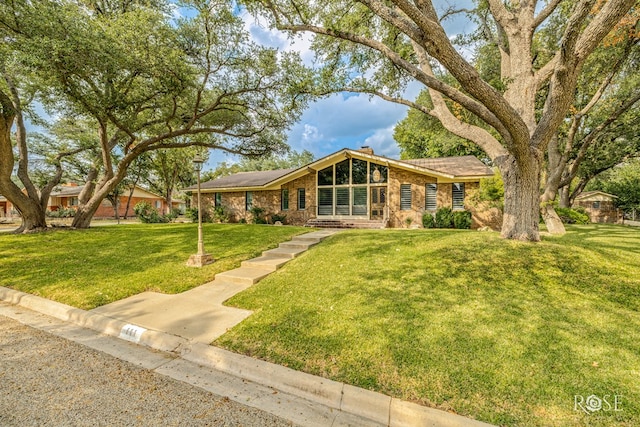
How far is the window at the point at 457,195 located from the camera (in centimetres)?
1334

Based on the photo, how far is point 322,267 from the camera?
6.07m

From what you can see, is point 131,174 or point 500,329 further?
point 131,174

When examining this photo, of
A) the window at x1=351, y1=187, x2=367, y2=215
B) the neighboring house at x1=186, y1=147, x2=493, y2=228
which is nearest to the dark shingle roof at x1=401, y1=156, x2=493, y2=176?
the neighboring house at x1=186, y1=147, x2=493, y2=228

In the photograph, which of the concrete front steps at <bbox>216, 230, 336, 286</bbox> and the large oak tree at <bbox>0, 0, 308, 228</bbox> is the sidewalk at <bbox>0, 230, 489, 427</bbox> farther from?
the large oak tree at <bbox>0, 0, 308, 228</bbox>

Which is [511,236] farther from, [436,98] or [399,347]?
[399,347]

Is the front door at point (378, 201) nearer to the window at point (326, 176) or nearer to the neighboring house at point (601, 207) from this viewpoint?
the window at point (326, 176)

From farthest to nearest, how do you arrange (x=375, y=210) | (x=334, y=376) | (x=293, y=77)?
1. (x=375, y=210)
2. (x=293, y=77)
3. (x=334, y=376)

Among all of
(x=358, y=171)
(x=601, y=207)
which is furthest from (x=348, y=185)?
(x=601, y=207)

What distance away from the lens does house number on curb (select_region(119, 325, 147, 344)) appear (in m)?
3.74

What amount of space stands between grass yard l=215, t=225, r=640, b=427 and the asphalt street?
76 cm

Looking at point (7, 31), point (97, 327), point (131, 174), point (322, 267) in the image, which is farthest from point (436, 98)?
point (131, 174)

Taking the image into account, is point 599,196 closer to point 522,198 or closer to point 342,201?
point 342,201

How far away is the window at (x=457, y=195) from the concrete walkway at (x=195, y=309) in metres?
10.4

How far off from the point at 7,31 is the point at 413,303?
1357 centimetres
